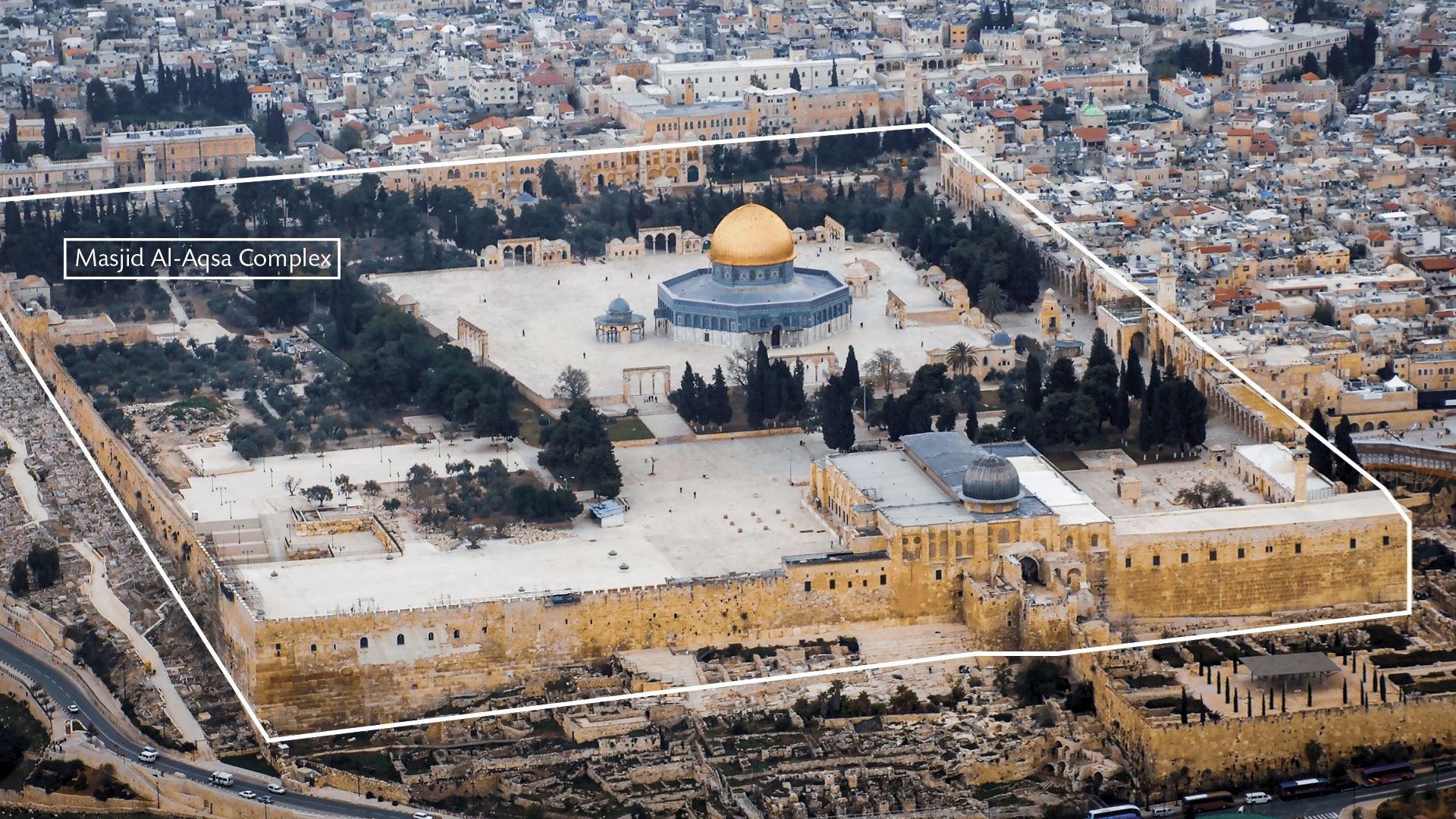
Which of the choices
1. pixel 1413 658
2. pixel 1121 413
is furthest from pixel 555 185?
pixel 1413 658

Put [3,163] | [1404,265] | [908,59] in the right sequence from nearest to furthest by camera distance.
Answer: [1404,265], [3,163], [908,59]

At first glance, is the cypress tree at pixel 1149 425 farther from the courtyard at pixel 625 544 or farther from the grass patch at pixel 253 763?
the grass patch at pixel 253 763

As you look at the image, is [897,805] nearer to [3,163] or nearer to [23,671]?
[23,671]

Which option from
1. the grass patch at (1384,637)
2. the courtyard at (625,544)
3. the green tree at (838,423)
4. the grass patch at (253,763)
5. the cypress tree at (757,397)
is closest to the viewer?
the grass patch at (253,763)

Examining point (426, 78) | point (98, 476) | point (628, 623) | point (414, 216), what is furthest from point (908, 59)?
point (628, 623)

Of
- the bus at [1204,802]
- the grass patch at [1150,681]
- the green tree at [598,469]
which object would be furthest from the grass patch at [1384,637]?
the green tree at [598,469]

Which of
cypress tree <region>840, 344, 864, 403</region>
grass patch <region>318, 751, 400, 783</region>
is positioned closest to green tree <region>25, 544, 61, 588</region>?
grass patch <region>318, 751, 400, 783</region>
